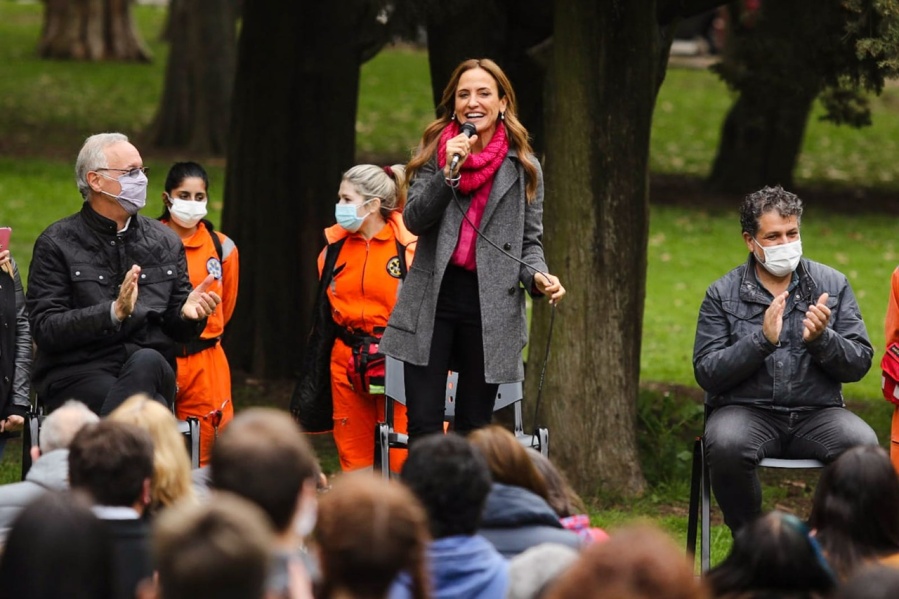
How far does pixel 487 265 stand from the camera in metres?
5.79

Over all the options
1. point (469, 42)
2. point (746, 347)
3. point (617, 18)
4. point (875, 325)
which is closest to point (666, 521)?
point (746, 347)

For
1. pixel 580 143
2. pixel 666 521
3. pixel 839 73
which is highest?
pixel 839 73

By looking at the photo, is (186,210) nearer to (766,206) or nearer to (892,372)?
(766,206)

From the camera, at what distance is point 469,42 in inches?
335

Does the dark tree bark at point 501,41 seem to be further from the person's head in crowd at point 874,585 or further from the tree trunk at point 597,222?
the person's head in crowd at point 874,585

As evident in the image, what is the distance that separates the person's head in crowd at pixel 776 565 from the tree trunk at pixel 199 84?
16.9 m

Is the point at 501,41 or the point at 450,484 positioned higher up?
the point at 501,41

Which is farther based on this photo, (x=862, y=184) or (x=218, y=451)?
(x=862, y=184)

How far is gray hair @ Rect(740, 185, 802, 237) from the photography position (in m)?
6.04

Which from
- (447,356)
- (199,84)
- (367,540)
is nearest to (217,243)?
(447,356)

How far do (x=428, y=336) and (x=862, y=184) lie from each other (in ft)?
53.0

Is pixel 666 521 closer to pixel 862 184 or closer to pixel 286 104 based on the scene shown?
pixel 286 104

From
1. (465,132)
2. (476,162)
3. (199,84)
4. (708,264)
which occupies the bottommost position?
(708,264)

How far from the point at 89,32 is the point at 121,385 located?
2467 cm
